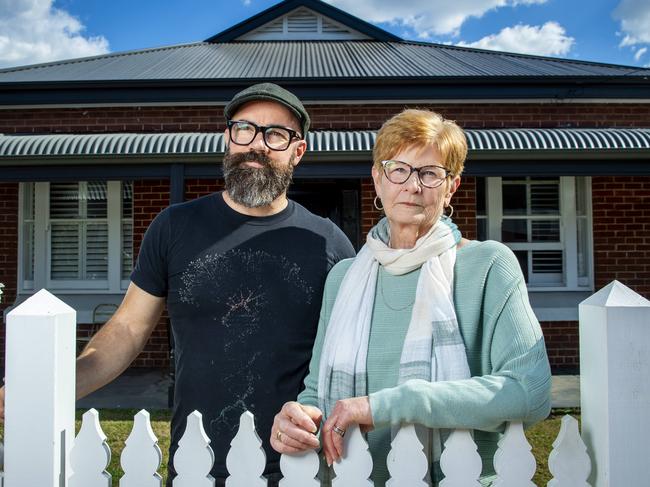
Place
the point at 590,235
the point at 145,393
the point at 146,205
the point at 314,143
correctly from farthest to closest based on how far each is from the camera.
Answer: the point at 590,235
the point at 146,205
the point at 145,393
the point at 314,143

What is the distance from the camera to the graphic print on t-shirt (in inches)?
78.8

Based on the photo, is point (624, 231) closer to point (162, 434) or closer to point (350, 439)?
point (162, 434)

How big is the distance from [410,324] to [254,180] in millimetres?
840

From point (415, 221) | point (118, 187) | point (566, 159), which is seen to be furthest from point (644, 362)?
point (118, 187)

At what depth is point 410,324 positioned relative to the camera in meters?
1.62

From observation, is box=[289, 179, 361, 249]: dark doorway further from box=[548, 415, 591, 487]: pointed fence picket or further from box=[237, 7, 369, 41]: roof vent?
box=[548, 415, 591, 487]: pointed fence picket

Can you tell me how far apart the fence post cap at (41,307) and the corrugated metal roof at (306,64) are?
6145 millimetres

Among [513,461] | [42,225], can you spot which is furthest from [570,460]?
[42,225]

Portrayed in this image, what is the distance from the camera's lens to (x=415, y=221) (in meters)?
1.74

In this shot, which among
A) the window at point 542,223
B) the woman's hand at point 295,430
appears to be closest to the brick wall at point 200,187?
the window at point 542,223

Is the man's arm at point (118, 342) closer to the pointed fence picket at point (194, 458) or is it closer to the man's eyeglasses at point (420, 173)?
the pointed fence picket at point (194, 458)

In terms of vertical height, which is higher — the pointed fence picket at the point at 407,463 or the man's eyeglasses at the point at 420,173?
the man's eyeglasses at the point at 420,173

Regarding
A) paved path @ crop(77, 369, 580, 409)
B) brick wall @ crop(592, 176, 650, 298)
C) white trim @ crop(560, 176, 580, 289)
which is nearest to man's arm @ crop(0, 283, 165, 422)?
paved path @ crop(77, 369, 580, 409)

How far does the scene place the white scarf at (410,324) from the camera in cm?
155
